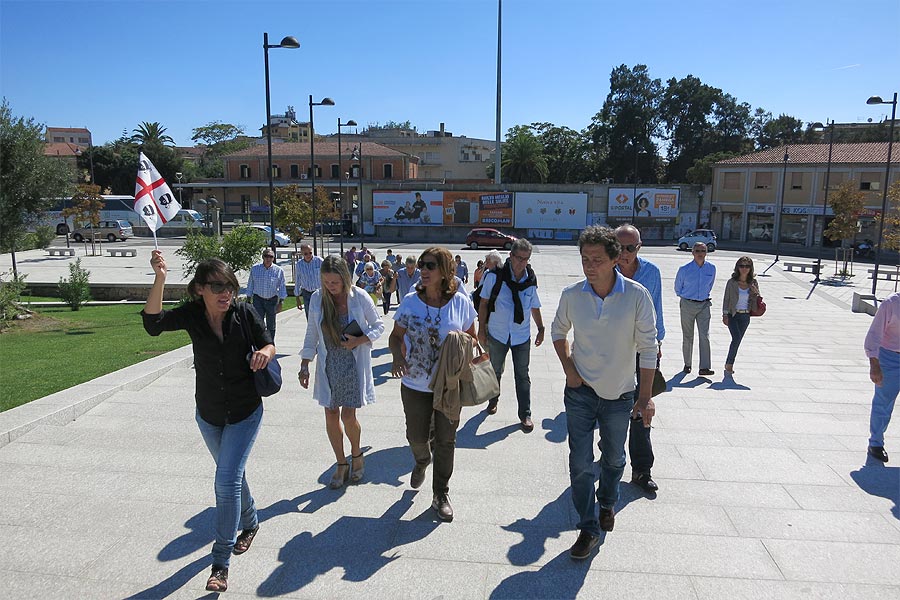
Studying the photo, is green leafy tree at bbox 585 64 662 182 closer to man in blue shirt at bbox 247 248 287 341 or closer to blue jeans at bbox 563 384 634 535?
man in blue shirt at bbox 247 248 287 341

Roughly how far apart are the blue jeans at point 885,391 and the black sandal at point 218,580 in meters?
5.17

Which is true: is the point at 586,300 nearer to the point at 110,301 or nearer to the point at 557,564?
the point at 557,564

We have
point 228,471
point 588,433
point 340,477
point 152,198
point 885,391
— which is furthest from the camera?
point 152,198

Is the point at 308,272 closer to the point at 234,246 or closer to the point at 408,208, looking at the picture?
the point at 234,246

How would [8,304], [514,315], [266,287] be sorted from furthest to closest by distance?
[8,304] < [266,287] < [514,315]

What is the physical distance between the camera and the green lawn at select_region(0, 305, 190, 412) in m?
7.12

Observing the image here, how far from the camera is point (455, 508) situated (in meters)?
4.31

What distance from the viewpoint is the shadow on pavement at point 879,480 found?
4.53 m

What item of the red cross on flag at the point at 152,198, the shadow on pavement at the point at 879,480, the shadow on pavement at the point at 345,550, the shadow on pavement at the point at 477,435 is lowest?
the shadow on pavement at the point at 477,435

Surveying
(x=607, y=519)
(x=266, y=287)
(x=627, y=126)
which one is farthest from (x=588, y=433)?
(x=627, y=126)

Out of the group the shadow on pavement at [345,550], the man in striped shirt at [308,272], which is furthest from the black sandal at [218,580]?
the man in striped shirt at [308,272]

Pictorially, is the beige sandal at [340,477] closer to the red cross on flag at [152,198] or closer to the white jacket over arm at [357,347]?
the white jacket over arm at [357,347]

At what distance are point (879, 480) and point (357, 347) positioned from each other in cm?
414

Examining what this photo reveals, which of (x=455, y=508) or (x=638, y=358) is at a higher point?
(x=638, y=358)
